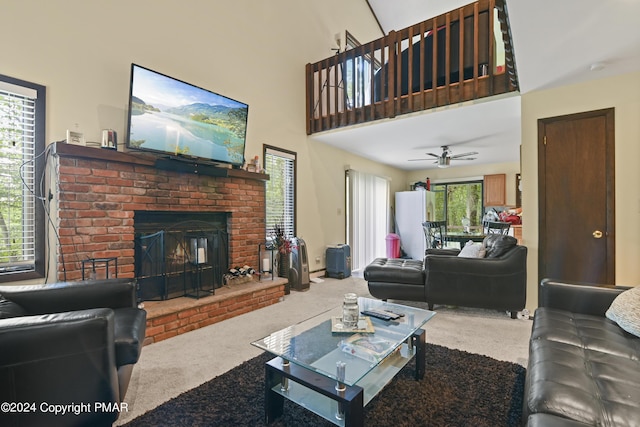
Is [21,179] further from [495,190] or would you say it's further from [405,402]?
[495,190]

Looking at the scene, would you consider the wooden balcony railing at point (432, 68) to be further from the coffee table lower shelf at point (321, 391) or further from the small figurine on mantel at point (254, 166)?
the coffee table lower shelf at point (321, 391)

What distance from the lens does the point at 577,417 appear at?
38.3 inches

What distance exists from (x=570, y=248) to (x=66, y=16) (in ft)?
16.4

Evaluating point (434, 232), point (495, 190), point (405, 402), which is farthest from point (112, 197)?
point (495, 190)

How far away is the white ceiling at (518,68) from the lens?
76.9 inches

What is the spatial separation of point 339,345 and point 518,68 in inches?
110

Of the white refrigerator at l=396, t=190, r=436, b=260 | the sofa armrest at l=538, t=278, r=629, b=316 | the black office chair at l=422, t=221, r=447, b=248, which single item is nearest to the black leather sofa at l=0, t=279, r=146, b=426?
the sofa armrest at l=538, t=278, r=629, b=316

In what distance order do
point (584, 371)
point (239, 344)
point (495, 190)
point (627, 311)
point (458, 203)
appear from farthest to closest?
point (458, 203)
point (495, 190)
point (239, 344)
point (627, 311)
point (584, 371)

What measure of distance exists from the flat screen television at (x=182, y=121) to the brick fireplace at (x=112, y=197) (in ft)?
0.64

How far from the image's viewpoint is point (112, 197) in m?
2.62

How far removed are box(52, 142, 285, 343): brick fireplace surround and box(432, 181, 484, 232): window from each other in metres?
5.78

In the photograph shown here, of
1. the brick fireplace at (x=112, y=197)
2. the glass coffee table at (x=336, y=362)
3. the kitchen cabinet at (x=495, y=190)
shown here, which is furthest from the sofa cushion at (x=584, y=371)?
the kitchen cabinet at (x=495, y=190)

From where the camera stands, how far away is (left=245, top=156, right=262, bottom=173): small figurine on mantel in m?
3.89

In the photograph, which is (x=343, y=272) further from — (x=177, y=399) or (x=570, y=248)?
(x=177, y=399)
